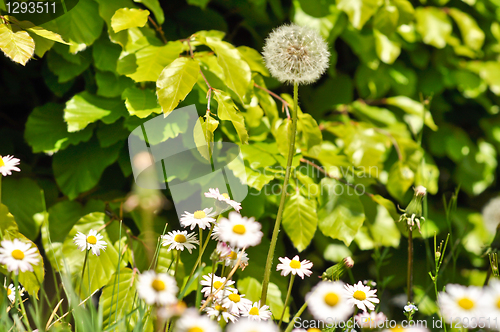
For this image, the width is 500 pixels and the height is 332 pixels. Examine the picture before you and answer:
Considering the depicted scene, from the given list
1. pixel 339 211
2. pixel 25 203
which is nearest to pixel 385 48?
pixel 339 211

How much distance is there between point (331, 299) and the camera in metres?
0.39

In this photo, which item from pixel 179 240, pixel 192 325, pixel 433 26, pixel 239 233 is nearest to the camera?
pixel 192 325

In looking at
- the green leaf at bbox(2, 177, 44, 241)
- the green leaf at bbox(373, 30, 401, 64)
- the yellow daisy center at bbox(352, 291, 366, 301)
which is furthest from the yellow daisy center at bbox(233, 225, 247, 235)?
the green leaf at bbox(373, 30, 401, 64)

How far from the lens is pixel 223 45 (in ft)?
2.32

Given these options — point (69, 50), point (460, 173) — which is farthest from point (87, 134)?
point (460, 173)

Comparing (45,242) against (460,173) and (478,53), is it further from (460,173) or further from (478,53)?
(478,53)

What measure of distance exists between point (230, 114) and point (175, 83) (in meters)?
0.10

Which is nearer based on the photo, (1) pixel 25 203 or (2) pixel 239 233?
(2) pixel 239 233

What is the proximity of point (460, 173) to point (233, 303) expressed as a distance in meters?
0.97

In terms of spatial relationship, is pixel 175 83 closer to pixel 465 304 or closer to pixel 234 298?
pixel 234 298

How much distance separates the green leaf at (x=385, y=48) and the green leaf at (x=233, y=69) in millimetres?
465

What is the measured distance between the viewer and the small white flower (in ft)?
1.88

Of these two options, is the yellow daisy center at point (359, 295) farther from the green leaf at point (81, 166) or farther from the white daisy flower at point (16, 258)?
the green leaf at point (81, 166)

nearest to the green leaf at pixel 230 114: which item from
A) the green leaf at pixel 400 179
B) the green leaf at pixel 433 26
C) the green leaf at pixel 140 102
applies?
the green leaf at pixel 140 102
